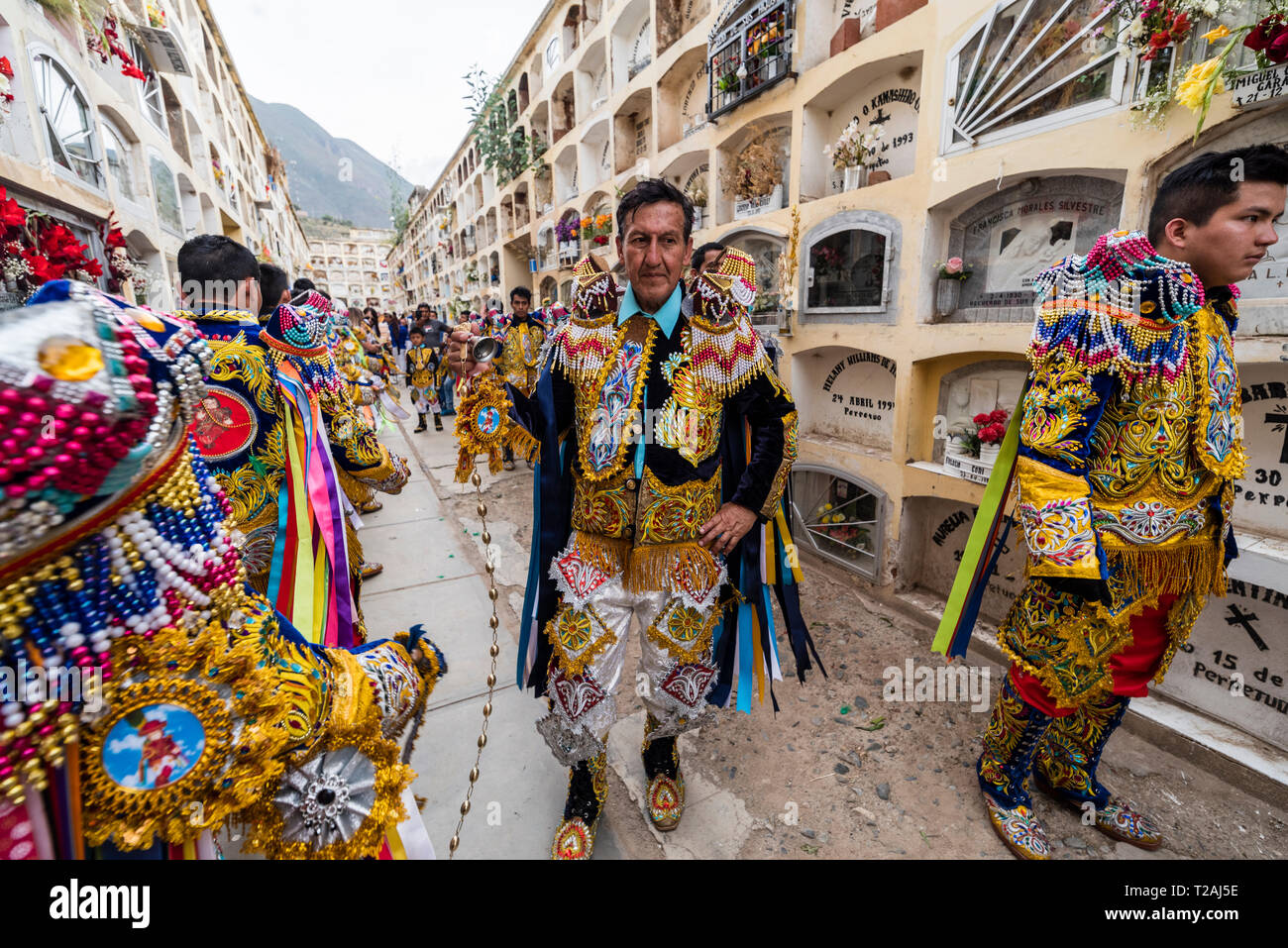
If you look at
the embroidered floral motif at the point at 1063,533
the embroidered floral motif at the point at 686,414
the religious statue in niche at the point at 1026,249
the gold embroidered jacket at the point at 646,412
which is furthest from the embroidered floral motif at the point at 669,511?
the religious statue in niche at the point at 1026,249

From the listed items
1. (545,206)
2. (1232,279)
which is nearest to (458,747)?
(1232,279)

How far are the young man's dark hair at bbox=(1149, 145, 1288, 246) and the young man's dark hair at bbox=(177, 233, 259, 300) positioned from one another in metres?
3.18

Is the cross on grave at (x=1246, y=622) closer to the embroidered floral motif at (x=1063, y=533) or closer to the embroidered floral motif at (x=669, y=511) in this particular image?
the embroidered floral motif at (x=1063, y=533)

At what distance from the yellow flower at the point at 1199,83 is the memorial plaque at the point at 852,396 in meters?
2.26

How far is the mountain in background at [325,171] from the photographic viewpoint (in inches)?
4643

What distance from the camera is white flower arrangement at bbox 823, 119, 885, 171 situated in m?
4.50

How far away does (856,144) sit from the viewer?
178 inches

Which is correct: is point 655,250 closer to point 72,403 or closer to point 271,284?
point 72,403

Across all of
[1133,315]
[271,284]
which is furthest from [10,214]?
[1133,315]

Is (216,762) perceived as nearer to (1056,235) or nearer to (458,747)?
(458,747)

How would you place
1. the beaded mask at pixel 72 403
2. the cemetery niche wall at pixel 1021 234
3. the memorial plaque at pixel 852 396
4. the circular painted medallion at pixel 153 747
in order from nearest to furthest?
the beaded mask at pixel 72 403
the circular painted medallion at pixel 153 747
the cemetery niche wall at pixel 1021 234
the memorial plaque at pixel 852 396

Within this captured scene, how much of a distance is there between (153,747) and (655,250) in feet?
5.54

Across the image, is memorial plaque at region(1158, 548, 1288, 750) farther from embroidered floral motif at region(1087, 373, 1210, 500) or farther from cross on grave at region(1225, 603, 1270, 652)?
embroidered floral motif at region(1087, 373, 1210, 500)

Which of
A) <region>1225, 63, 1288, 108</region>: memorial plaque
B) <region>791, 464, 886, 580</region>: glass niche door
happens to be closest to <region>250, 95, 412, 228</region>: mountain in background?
<region>791, 464, 886, 580</region>: glass niche door
